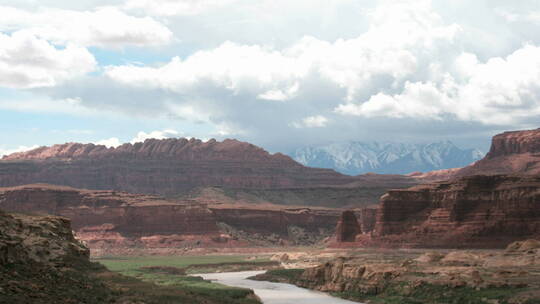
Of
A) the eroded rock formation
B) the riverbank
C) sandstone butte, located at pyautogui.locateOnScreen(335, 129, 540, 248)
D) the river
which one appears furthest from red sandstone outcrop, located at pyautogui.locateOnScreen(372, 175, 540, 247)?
the eroded rock formation

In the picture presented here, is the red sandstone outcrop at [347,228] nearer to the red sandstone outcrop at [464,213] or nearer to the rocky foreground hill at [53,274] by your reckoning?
the red sandstone outcrop at [464,213]

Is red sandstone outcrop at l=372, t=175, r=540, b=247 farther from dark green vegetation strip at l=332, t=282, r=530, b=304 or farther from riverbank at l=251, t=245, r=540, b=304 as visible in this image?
dark green vegetation strip at l=332, t=282, r=530, b=304

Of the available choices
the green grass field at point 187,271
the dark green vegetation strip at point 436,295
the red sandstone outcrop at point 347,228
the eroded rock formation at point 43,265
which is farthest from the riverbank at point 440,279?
the red sandstone outcrop at point 347,228

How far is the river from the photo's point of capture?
306 feet

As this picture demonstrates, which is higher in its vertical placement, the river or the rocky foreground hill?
the rocky foreground hill

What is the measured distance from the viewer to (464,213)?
138 meters

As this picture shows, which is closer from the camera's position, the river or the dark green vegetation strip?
Result: the dark green vegetation strip

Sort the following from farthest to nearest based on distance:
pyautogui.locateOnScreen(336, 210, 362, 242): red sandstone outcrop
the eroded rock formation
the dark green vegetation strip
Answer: pyautogui.locateOnScreen(336, 210, 362, 242): red sandstone outcrop → the dark green vegetation strip → the eroded rock formation

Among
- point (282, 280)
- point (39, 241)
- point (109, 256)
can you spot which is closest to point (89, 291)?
point (39, 241)

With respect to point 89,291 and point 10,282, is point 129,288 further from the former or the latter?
point 10,282

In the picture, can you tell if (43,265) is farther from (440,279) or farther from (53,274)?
(440,279)

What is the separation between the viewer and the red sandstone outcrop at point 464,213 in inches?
5226

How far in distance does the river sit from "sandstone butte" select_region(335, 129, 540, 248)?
2778cm

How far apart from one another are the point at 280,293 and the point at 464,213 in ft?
150
